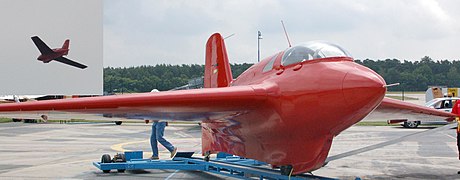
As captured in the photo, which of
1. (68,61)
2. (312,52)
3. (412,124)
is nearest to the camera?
(312,52)

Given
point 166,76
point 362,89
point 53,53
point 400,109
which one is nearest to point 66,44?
point 53,53

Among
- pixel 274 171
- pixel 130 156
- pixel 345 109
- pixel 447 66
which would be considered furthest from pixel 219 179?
pixel 447 66

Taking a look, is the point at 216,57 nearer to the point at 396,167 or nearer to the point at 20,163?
the point at 396,167

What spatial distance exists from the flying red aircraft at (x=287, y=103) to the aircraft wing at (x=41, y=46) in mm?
22954

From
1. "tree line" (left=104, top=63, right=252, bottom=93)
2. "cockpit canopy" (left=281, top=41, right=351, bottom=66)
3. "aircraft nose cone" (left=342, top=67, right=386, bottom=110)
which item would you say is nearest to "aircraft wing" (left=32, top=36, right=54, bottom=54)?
"cockpit canopy" (left=281, top=41, right=351, bottom=66)

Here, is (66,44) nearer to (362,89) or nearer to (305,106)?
(305,106)

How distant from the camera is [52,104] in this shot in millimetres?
6863

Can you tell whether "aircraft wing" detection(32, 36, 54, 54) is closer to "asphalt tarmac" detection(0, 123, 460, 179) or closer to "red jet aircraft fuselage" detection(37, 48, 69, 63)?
"red jet aircraft fuselage" detection(37, 48, 69, 63)

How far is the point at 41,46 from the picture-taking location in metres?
29.1

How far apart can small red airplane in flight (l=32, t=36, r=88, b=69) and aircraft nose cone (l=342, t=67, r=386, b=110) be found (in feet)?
81.2

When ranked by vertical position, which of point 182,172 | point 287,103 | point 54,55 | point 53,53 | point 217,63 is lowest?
point 182,172

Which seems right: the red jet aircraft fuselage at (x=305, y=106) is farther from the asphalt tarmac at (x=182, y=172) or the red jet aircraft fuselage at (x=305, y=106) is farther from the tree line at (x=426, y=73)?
the tree line at (x=426, y=73)

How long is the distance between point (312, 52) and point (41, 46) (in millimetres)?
25396

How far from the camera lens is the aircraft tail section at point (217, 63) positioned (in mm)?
10875
